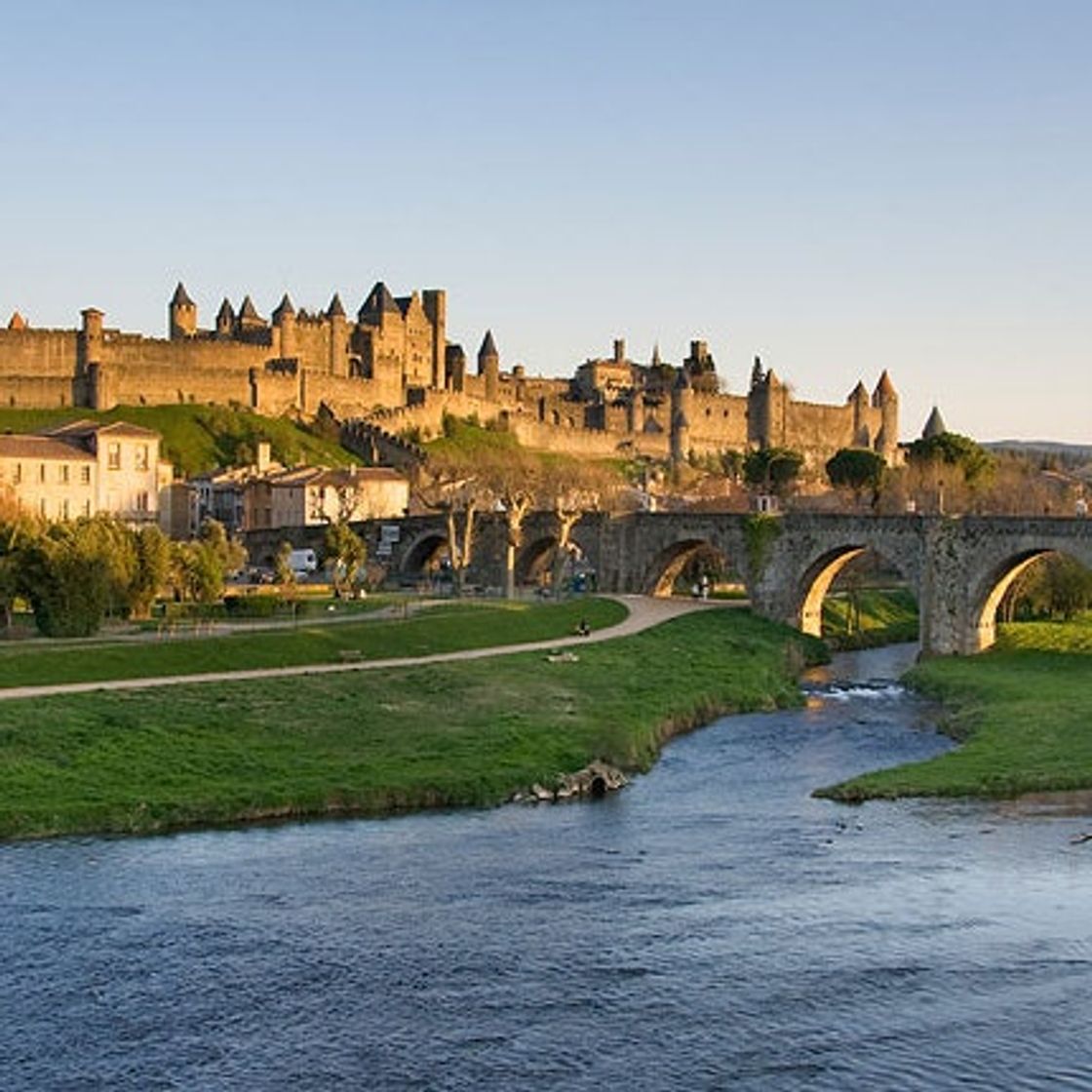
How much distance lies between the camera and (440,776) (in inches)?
1517

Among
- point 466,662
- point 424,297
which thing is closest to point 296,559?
point 466,662

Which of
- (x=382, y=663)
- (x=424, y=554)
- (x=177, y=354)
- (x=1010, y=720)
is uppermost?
(x=177, y=354)

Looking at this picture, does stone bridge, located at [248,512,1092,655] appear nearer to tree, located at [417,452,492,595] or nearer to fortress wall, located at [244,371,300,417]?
tree, located at [417,452,492,595]

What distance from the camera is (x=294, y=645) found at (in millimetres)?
52938

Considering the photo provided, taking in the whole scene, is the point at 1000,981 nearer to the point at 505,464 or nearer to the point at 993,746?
the point at 993,746

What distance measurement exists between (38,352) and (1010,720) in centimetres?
10158

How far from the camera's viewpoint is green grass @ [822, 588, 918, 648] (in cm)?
8094

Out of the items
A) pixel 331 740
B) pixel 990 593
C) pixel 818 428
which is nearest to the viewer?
pixel 331 740

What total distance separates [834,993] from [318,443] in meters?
113

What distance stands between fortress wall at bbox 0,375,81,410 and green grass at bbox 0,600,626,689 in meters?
69.8

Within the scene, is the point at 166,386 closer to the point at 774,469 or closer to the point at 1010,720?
the point at 774,469

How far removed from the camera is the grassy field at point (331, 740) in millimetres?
35281

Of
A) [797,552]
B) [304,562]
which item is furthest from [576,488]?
[797,552]

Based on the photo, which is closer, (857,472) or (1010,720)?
(1010,720)
